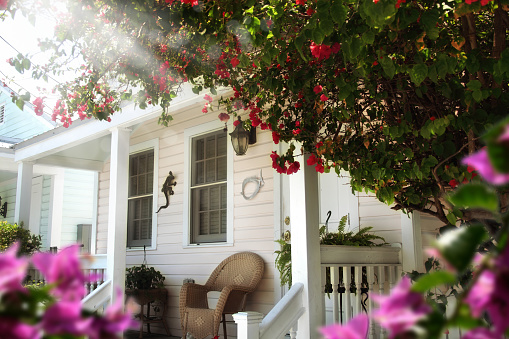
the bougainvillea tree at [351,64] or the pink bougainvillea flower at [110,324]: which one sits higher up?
the bougainvillea tree at [351,64]

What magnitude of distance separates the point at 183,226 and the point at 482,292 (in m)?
6.02

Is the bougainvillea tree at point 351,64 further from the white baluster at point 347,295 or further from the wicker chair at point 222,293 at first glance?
the wicker chair at point 222,293

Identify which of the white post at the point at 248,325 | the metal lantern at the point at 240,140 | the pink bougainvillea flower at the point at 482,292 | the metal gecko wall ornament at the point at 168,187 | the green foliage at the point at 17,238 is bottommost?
the white post at the point at 248,325

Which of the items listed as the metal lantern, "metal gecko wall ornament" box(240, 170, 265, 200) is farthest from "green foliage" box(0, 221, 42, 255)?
the metal lantern

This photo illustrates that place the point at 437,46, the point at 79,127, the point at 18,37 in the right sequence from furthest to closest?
1. the point at 79,127
2. the point at 18,37
3. the point at 437,46

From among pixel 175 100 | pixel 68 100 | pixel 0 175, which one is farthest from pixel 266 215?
pixel 0 175

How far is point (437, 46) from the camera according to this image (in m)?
2.07

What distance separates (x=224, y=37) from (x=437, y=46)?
978 millimetres

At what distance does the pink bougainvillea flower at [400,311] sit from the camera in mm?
329

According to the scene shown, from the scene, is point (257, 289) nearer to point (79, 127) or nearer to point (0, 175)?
point (79, 127)

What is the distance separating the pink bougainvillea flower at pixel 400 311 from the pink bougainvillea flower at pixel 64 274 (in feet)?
0.68

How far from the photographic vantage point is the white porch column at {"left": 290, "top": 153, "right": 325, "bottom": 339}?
3.12 meters

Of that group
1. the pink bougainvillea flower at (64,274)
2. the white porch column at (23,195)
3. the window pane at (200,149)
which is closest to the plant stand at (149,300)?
the window pane at (200,149)

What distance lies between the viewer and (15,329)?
1.08ft
